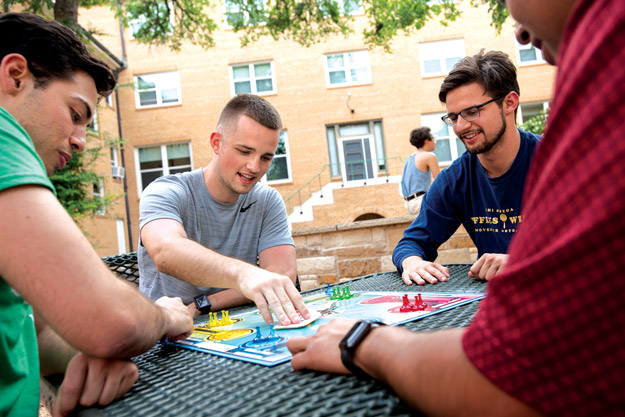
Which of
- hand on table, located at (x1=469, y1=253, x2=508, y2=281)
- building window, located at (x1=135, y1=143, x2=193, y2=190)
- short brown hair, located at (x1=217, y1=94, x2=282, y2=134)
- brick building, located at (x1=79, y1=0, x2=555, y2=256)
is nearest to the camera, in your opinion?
hand on table, located at (x1=469, y1=253, x2=508, y2=281)

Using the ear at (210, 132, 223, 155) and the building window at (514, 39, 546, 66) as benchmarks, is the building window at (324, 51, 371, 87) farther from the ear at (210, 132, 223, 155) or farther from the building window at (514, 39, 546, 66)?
the ear at (210, 132, 223, 155)

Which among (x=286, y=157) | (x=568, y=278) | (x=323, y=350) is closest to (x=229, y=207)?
(x=323, y=350)

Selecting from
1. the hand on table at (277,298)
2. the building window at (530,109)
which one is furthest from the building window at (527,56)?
the hand on table at (277,298)

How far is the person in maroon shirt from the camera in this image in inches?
20.1

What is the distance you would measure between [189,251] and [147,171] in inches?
615

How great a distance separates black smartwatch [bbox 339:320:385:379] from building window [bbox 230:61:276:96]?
15.9 metres

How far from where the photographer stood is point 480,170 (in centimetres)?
258

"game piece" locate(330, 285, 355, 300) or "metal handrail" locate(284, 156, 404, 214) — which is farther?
"metal handrail" locate(284, 156, 404, 214)

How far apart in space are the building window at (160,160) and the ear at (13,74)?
50.6 ft

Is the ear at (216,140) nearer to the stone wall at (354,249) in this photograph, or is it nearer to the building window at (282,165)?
the stone wall at (354,249)

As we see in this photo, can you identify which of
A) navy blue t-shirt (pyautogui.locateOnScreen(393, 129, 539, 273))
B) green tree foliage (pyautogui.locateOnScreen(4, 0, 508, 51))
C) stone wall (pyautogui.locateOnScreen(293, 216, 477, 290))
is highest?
green tree foliage (pyautogui.locateOnScreen(4, 0, 508, 51))

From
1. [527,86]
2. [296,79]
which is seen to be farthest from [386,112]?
[527,86]

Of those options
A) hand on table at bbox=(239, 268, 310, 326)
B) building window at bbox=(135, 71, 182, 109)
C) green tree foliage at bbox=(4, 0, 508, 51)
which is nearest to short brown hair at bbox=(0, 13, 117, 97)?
hand on table at bbox=(239, 268, 310, 326)

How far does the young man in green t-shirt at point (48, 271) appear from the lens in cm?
91
